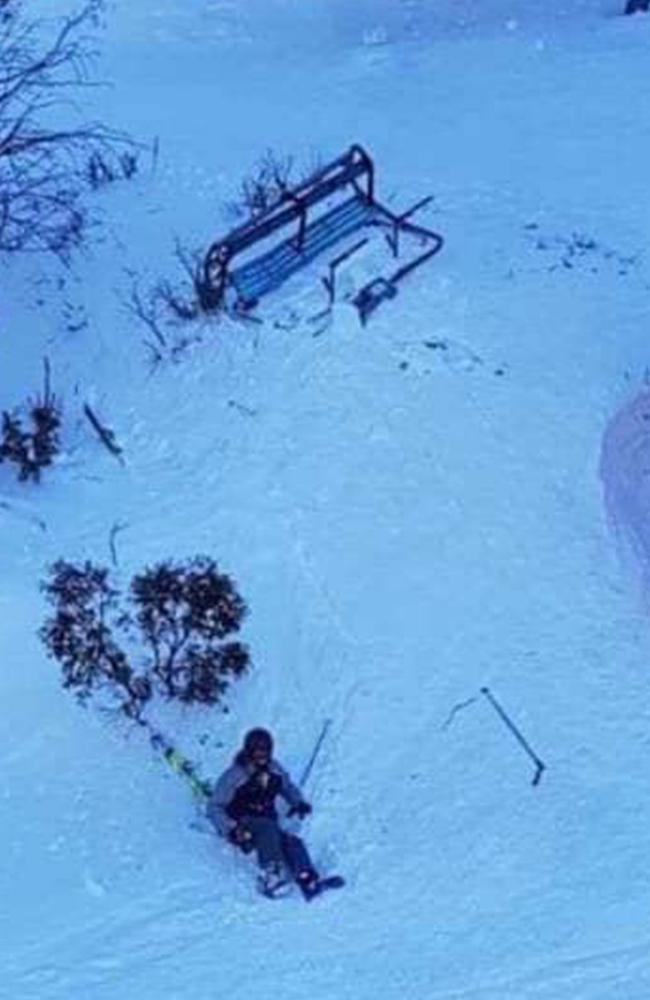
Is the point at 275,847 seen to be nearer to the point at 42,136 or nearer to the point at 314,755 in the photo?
the point at 314,755

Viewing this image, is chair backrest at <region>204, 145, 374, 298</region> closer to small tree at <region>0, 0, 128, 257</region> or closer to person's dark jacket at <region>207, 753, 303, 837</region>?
small tree at <region>0, 0, 128, 257</region>

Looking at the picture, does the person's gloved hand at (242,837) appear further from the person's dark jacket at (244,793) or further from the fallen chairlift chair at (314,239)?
the fallen chairlift chair at (314,239)

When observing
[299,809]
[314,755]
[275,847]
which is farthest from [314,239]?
[275,847]

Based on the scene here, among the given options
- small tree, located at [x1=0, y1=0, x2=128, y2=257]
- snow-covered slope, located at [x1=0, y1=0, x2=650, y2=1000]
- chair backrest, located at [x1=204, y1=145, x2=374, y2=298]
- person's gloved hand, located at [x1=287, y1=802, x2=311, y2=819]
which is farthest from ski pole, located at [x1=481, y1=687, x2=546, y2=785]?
small tree, located at [x1=0, y1=0, x2=128, y2=257]

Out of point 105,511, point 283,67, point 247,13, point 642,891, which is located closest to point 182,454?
point 105,511

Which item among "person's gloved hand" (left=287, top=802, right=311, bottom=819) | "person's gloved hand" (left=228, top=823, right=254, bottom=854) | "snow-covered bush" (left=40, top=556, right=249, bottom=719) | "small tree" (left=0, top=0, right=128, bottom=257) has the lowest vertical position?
"person's gloved hand" (left=228, top=823, right=254, bottom=854)

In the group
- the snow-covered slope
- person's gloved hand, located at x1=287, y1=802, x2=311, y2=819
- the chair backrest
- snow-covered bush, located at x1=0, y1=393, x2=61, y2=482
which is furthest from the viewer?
the chair backrest

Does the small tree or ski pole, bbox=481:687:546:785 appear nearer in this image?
ski pole, bbox=481:687:546:785

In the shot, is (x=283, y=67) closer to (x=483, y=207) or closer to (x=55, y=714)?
(x=483, y=207)
